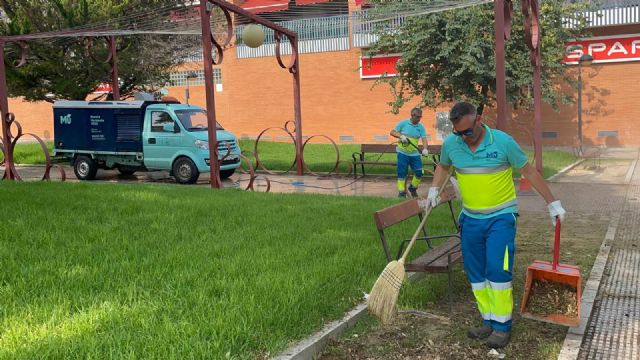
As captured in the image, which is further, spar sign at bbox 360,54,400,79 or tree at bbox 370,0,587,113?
spar sign at bbox 360,54,400,79

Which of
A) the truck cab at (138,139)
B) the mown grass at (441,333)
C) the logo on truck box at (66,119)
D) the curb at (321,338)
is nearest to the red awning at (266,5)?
the truck cab at (138,139)

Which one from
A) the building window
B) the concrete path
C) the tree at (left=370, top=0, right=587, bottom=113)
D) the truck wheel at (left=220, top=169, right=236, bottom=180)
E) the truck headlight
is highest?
the building window

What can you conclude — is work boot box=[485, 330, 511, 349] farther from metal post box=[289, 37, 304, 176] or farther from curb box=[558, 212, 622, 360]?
metal post box=[289, 37, 304, 176]

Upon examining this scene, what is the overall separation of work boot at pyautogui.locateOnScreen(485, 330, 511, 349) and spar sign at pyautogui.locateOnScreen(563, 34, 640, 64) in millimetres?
19245

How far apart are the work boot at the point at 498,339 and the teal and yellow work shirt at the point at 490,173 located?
2.73 feet

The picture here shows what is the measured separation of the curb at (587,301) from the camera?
4.05 m

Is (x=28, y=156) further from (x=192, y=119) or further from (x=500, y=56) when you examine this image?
(x=500, y=56)

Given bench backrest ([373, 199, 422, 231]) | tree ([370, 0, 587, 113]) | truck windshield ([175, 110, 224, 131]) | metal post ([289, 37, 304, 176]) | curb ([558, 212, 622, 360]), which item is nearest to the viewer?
curb ([558, 212, 622, 360])

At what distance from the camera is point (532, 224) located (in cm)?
864

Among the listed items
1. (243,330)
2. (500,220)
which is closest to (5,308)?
(243,330)

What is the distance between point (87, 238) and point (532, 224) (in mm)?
5962

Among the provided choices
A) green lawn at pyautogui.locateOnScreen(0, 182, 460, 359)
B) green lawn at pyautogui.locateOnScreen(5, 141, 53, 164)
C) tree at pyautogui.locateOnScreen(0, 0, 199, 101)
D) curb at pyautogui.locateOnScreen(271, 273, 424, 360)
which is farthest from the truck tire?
curb at pyautogui.locateOnScreen(271, 273, 424, 360)

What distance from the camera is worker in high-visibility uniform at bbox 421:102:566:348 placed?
165 inches

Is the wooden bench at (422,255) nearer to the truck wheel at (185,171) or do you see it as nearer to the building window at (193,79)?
the truck wheel at (185,171)
